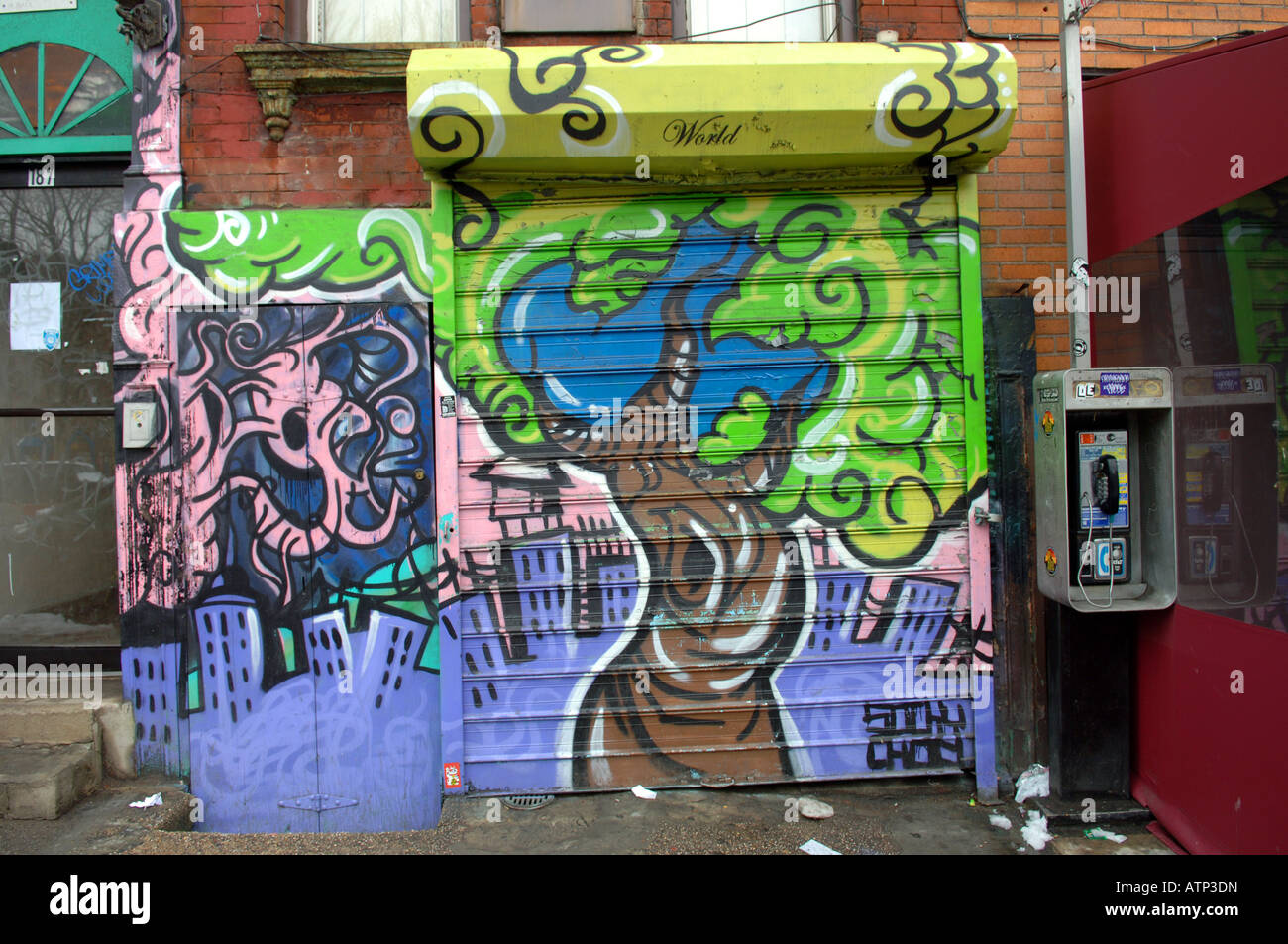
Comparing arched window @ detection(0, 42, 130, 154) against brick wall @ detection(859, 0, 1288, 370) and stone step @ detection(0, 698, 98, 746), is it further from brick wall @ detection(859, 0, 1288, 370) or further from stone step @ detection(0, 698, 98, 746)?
brick wall @ detection(859, 0, 1288, 370)

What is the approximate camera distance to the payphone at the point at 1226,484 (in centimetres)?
347

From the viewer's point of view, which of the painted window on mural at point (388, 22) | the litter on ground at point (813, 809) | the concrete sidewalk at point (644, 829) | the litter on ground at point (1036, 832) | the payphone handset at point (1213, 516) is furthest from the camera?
the painted window on mural at point (388, 22)

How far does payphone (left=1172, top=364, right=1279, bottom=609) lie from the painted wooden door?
391cm

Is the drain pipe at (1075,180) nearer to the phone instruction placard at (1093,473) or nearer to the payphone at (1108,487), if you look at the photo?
the payphone at (1108,487)

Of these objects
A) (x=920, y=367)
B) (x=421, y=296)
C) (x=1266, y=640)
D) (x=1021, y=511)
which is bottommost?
(x=1266, y=640)

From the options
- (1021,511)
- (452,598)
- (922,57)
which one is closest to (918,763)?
(1021,511)

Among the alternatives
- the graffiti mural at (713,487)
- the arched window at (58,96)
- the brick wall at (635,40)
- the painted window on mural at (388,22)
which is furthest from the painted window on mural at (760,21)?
the arched window at (58,96)

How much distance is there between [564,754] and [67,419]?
3.54 metres

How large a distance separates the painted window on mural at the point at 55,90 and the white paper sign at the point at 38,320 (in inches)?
34.6

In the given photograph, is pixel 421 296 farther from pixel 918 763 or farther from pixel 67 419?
pixel 918 763

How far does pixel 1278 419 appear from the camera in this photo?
3.39 metres

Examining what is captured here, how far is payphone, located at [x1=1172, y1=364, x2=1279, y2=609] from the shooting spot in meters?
3.47

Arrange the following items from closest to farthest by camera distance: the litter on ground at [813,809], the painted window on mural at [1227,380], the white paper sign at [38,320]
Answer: the painted window on mural at [1227,380]
the litter on ground at [813,809]
the white paper sign at [38,320]

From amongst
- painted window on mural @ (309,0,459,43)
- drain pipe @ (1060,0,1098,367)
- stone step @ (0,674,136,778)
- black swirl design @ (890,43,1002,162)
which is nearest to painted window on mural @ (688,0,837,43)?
black swirl design @ (890,43,1002,162)
